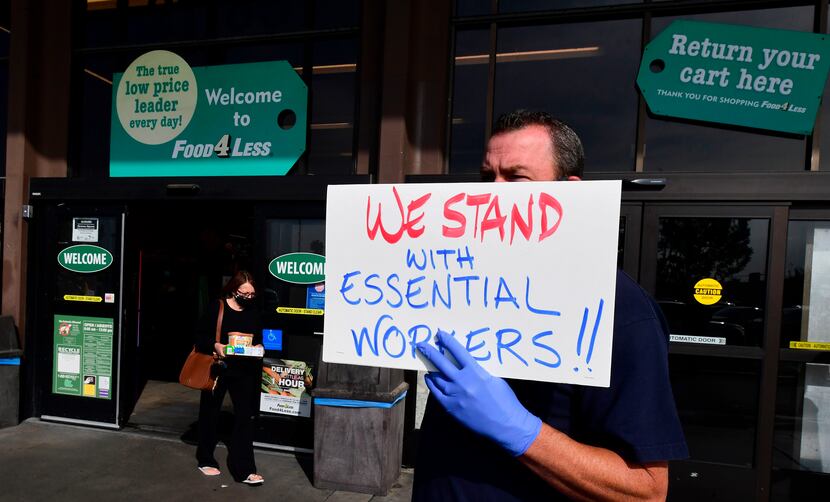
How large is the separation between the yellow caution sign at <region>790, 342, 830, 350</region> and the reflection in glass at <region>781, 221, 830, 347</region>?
0.09ft

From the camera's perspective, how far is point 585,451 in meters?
1.24

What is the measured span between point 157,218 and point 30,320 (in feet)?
5.92

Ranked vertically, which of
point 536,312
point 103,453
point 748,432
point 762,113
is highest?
point 762,113

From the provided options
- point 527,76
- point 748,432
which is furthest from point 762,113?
point 748,432

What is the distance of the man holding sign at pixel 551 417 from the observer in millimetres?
1225

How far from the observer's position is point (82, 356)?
5.93 metres

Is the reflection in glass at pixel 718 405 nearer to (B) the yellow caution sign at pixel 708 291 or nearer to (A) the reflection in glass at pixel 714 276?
(A) the reflection in glass at pixel 714 276

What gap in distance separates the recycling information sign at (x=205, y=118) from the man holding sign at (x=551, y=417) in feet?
14.1

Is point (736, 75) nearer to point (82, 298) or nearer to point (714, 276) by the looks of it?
point (714, 276)

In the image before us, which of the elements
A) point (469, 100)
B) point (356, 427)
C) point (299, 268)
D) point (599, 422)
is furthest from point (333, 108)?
point (599, 422)

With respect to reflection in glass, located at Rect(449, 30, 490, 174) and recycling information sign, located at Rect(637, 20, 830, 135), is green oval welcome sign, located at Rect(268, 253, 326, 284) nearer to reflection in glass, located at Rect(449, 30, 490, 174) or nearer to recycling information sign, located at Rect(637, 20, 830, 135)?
reflection in glass, located at Rect(449, 30, 490, 174)

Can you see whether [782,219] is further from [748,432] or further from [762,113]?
[748,432]

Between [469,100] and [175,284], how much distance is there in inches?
222

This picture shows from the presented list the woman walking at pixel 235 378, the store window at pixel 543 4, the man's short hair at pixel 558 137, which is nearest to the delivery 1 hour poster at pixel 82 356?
the woman walking at pixel 235 378
